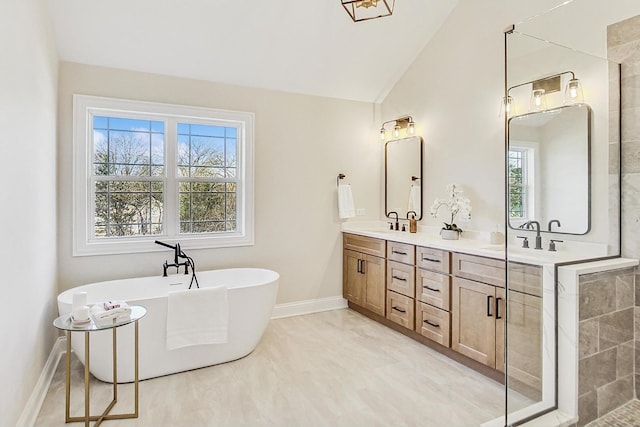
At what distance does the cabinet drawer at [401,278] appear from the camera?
3465mm

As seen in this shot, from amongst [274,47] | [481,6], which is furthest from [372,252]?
[481,6]

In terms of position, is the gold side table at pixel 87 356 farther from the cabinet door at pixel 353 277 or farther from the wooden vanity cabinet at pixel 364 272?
the cabinet door at pixel 353 277

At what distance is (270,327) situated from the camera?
3.86 m

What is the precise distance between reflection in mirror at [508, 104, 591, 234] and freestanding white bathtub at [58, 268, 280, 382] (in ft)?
6.85

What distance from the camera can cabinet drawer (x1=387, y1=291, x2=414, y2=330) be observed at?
3.47m

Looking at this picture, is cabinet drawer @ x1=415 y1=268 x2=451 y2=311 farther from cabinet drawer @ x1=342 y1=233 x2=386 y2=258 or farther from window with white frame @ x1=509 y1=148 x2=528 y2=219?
window with white frame @ x1=509 y1=148 x2=528 y2=219

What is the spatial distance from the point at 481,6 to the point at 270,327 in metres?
3.71

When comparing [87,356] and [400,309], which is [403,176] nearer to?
[400,309]

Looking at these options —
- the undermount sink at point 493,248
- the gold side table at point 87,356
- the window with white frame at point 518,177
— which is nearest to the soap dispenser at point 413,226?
the undermount sink at point 493,248

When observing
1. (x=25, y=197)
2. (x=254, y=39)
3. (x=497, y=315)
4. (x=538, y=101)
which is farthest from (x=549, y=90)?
(x=25, y=197)

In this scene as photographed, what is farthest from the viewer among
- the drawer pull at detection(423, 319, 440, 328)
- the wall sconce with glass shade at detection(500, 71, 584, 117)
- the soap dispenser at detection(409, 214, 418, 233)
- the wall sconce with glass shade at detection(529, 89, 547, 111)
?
the soap dispenser at detection(409, 214, 418, 233)

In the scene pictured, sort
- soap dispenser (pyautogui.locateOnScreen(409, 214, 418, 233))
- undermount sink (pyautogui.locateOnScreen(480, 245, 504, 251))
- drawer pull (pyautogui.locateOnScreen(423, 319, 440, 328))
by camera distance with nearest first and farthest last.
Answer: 1. undermount sink (pyautogui.locateOnScreen(480, 245, 504, 251))
2. drawer pull (pyautogui.locateOnScreen(423, 319, 440, 328))
3. soap dispenser (pyautogui.locateOnScreen(409, 214, 418, 233))

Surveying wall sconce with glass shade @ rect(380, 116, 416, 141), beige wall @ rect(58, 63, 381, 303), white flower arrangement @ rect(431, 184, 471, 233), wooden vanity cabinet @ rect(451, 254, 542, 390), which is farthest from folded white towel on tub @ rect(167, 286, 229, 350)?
wall sconce with glass shade @ rect(380, 116, 416, 141)

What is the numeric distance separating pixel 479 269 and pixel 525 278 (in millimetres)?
540
